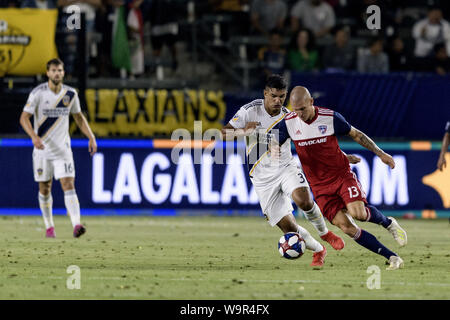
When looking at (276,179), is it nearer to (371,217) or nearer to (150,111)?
(371,217)

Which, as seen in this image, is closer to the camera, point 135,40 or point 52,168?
point 52,168

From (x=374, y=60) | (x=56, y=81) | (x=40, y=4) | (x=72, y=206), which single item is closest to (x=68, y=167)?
(x=72, y=206)

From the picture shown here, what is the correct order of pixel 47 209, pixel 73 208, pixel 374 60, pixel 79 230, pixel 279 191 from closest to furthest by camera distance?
pixel 279 191 < pixel 79 230 < pixel 73 208 < pixel 47 209 < pixel 374 60

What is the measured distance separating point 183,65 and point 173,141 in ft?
14.1

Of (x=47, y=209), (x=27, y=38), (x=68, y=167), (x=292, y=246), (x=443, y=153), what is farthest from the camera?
(x=27, y=38)

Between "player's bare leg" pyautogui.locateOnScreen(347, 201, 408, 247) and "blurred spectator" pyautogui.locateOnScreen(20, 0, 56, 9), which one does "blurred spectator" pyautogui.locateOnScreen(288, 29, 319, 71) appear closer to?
"blurred spectator" pyautogui.locateOnScreen(20, 0, 56, 9)

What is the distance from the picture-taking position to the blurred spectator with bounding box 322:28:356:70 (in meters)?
20.6

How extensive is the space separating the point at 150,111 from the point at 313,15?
5800 millimetres

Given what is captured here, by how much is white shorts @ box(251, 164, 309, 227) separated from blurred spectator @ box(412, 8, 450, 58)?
11.8 m

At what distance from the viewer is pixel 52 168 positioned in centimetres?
1356

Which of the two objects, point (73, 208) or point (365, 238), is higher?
point (365, 238)

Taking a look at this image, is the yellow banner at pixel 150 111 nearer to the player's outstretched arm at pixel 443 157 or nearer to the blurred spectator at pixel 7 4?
the blurred spectator at pixel 7 4

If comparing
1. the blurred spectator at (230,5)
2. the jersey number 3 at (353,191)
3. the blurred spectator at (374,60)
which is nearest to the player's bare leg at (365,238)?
the jersey number 3 at (353,191)
